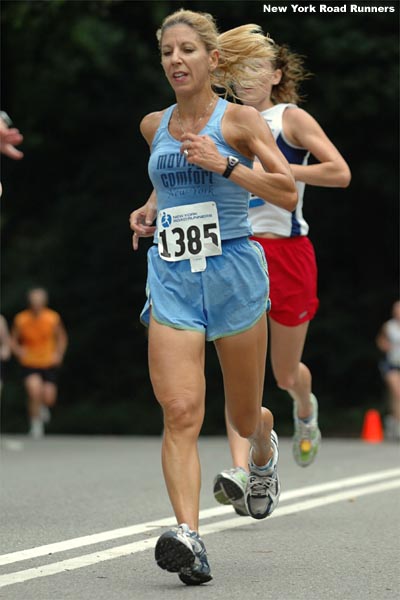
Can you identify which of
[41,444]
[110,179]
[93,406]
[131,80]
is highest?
[131,80]

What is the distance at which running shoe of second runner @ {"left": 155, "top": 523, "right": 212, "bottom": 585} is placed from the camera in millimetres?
5781

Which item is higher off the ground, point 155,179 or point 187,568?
point 155,179

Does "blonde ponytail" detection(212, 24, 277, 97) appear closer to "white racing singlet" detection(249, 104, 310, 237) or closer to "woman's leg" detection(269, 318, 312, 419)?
"white racing singlet" detection(249, 104, 310, 237)

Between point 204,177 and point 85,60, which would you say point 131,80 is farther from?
point 204,177

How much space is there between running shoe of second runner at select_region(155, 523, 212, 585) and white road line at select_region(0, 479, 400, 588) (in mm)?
570

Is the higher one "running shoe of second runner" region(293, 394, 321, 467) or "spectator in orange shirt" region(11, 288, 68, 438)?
"running shoe of second runner" region(293, 394, 321, 467)

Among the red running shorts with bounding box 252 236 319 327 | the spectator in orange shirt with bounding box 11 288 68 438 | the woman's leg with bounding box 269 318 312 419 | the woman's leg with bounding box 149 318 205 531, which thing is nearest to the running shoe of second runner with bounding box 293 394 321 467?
the woman's leg with bounding box 269 318 312 419

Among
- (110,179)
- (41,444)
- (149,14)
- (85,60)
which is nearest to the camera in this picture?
(41,444)

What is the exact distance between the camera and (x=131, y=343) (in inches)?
1132

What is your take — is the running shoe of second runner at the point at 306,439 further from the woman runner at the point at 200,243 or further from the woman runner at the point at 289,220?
the woman runner at the point at 200,243

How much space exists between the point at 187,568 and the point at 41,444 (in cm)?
1121

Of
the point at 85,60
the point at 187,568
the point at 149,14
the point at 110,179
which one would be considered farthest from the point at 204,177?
the point at 110,179

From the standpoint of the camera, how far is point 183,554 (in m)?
5.79

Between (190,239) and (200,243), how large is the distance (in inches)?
2.1
